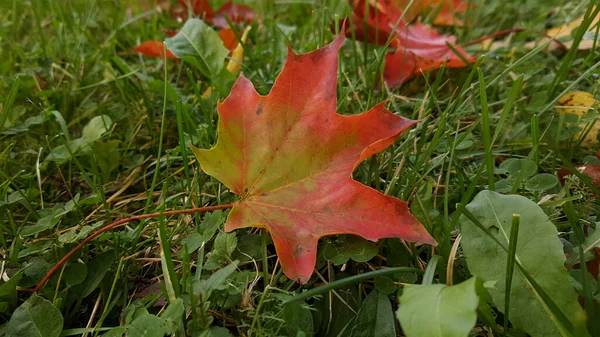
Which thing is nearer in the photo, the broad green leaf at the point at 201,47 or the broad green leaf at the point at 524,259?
the broad green leaf at the point at 524,259

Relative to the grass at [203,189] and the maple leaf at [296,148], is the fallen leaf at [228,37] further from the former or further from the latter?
the maple leaf at [296,148]

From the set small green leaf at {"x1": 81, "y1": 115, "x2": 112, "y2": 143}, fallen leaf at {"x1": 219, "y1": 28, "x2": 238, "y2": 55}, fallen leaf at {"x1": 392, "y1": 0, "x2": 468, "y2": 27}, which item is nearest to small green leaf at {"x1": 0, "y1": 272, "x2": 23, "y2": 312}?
small green leaf at {"x1": 81, "y1": 115, "x2": 112, "y2": 143}

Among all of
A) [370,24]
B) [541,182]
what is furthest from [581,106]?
[370,24]

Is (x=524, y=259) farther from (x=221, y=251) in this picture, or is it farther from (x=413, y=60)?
(x=413, y=60)

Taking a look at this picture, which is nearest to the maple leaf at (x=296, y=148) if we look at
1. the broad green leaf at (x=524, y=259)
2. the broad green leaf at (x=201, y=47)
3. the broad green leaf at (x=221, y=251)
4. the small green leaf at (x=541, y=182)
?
the broad green leaf at (x=221, y=251)

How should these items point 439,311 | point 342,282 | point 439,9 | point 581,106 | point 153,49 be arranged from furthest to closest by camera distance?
1. point 439,9
2. point 153,49
3. point 581,106
4. point 342,282
5. point 439,311

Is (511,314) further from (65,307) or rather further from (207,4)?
(207,4)

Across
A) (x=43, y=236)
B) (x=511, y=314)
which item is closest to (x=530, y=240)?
(x=511, y=314)
